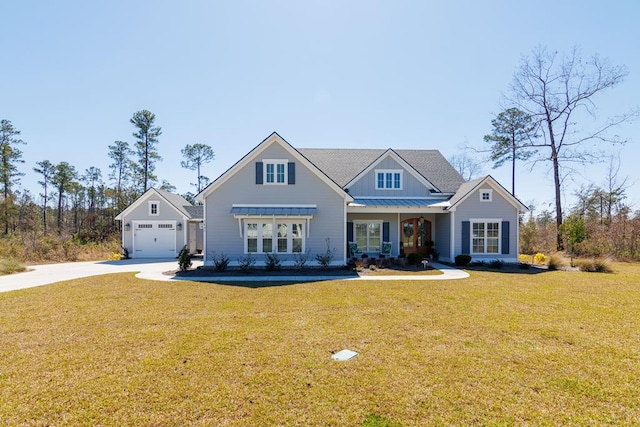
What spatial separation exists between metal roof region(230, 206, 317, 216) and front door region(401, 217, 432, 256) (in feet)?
21.6

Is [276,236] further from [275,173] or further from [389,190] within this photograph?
[389,190]

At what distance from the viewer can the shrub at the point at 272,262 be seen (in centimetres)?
1486

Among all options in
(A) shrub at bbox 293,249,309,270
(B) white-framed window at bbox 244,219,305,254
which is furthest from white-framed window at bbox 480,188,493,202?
(A) shrub at bbox 293,249,309,270

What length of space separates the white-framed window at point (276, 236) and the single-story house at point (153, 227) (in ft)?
30.6

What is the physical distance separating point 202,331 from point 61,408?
271cm

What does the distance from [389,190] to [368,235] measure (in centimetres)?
310

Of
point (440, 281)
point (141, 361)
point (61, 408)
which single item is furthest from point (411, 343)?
point (440, 281)

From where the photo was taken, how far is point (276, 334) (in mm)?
5961

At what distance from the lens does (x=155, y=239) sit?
73.2 feet

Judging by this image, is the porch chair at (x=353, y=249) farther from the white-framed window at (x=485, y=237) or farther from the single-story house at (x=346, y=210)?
the white-framed window at (x=485, y=237)

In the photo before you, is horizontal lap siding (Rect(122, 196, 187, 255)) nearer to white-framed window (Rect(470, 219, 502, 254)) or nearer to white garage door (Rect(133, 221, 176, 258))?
white garage door (Rect(133, 221, 176, 258))

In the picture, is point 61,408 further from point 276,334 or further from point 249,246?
point 249,246

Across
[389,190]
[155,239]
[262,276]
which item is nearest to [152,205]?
[155,239]

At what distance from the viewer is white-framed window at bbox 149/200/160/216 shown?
2220cm
